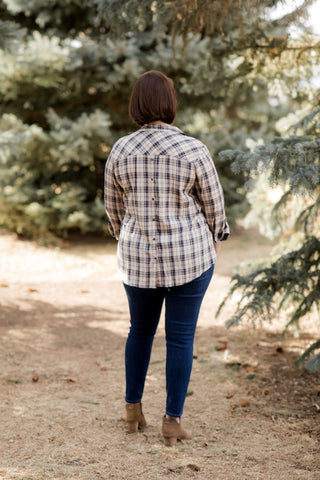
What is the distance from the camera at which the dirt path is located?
7.66ft

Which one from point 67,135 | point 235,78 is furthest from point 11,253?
point 235,78

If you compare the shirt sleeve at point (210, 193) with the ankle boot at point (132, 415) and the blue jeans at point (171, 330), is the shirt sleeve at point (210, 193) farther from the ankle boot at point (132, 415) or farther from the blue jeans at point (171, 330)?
the ankle boot at point (132, 415)

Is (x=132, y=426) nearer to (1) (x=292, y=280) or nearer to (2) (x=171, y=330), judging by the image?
(2) (x=171, y=330)

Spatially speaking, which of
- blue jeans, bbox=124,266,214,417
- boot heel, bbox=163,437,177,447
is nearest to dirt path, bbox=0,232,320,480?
boot heel, bbox=163,437,177,447

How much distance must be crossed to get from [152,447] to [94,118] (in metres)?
5.64

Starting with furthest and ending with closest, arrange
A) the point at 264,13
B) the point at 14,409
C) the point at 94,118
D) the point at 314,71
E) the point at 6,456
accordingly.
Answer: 1. the point at 94,118
2. the point at 314,71
3. the point at 264,13
4. the point at 14,409
5. the point at 6,456

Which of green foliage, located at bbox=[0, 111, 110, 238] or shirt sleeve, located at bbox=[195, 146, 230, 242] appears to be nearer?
shirt sleeve, located at bbox=[195, 146, 230, 242]

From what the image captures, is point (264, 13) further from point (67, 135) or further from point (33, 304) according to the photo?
point (67, 135)

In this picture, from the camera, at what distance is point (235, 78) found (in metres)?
4.32

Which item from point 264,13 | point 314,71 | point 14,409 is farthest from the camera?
point 314,71

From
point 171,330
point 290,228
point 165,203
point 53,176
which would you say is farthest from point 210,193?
point 53,176

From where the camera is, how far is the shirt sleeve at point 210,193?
2283 millimetres

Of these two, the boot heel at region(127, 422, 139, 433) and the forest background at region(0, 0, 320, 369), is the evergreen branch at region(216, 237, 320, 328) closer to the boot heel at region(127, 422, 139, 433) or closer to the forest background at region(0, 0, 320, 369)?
the forest background at region(0, 0, 320, 369)

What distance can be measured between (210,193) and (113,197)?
0.51 meters
